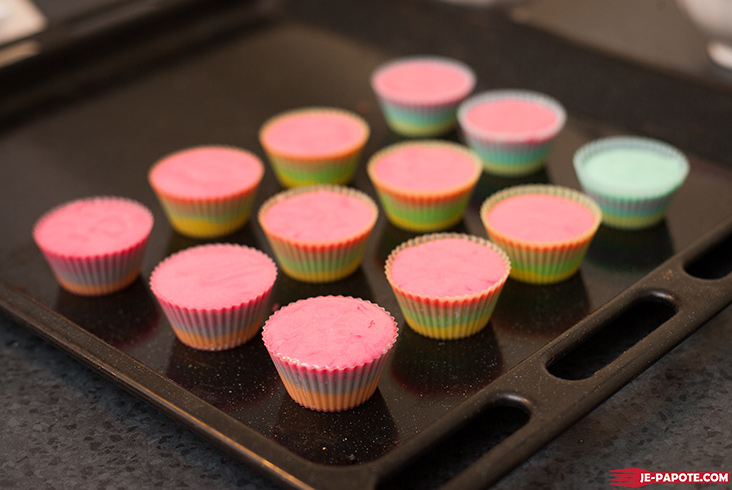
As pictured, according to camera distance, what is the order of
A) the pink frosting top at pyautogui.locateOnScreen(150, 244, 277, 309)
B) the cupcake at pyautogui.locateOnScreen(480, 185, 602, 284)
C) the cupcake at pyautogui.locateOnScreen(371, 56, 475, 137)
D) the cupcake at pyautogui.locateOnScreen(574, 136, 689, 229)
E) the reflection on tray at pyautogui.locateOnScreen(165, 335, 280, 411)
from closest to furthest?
the reflection on tray at pyautogui.locateOnScreen(165, 335, 280, 411) < the pink frosting top at pyautogui.locateOnScreen(150, 244, 277, 309) < the cupcake at pyautogui.locateOnScreen(480, 185, 602, 284) < the cupcake at pyautogui.locateOnScreen(574, 136, 689, 229) < the cupcake at pyautogui.locateOnScreen(371, 56, 475, 137)

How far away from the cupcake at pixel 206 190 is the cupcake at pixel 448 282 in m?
0.37

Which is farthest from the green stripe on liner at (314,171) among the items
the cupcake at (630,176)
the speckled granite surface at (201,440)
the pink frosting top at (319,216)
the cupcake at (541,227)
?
the speckled granite surface at (201,440)

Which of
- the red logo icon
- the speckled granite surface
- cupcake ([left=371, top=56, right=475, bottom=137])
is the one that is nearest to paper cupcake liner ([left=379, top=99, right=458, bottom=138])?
cupcake ([left=371, top=56, right=475, bottom=137])

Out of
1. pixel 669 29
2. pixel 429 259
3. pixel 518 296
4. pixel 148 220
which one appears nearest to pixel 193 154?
pixel 148 220

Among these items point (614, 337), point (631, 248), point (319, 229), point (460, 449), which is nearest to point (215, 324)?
point (319, 229)

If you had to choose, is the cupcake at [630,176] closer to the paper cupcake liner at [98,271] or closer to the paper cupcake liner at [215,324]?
the paper cupcake liner at [215,324]

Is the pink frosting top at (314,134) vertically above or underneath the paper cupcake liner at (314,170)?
above

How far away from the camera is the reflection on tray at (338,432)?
130 centimetres

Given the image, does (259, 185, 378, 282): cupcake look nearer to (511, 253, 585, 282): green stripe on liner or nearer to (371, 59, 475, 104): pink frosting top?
(511, 253, 585, 282): green stripe on liner

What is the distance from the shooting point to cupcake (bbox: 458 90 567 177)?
6.45ft

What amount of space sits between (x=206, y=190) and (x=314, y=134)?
0.31 metres

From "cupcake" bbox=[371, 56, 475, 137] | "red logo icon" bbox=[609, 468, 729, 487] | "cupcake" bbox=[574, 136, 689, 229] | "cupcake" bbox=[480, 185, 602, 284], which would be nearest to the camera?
"red logo icon" bbox=[609, 468, 729, 487]

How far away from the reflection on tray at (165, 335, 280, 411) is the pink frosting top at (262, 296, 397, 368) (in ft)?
0.26

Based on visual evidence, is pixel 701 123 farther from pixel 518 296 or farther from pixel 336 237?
pixel 336 237
